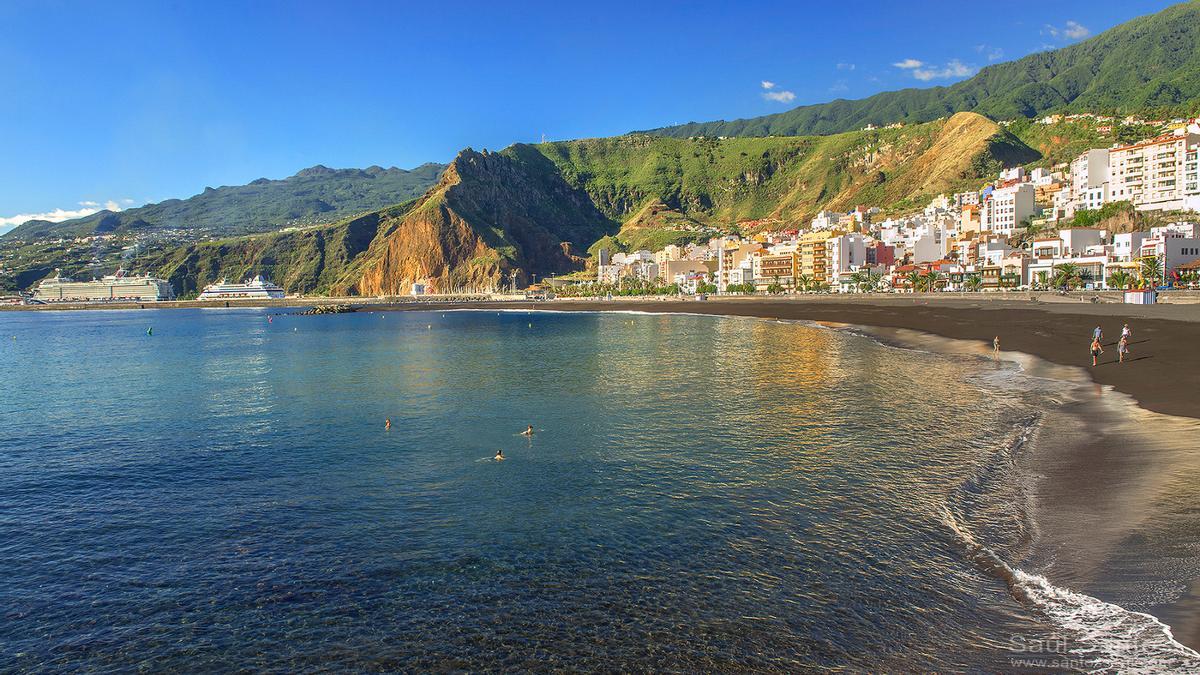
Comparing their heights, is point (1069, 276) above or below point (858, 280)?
below

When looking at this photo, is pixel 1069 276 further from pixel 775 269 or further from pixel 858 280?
pixel 775 269

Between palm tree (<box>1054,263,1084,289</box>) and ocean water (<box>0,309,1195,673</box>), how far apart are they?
88.7 meters

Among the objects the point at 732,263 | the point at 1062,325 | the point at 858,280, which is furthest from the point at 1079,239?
the point at 732,263

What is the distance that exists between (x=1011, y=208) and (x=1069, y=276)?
1843 inches

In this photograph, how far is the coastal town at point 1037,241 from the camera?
10406 cm

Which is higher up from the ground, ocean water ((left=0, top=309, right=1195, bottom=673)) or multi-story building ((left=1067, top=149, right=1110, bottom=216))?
multi-story building ((left=1067, top=149, right=1110, bottom=216))

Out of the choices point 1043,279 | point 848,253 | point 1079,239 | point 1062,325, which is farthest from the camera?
point 848,253

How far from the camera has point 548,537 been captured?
50.2ft

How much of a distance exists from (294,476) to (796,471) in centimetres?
1539

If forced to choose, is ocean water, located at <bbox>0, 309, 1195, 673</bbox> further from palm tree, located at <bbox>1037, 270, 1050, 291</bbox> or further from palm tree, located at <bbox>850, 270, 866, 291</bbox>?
palm tree, located at <bbox>850, 270, 866, 291</bbox>

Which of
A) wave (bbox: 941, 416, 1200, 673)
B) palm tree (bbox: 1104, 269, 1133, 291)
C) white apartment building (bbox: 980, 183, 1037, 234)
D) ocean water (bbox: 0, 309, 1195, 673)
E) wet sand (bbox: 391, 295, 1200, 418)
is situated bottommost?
ocean water (bbox: 0, 309, 1195, 673)

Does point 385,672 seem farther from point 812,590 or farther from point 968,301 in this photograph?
point 968,301

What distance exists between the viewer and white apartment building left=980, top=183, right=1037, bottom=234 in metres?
144

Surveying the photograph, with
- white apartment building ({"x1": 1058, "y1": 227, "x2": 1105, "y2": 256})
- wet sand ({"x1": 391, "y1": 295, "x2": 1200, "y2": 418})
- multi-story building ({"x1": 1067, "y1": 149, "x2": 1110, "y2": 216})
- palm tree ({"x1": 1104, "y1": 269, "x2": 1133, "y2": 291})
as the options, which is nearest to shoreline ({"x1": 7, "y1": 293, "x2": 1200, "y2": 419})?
wet sand ({"x1": 391, "y1": 295, "x2": 1200, "y2": 418})
